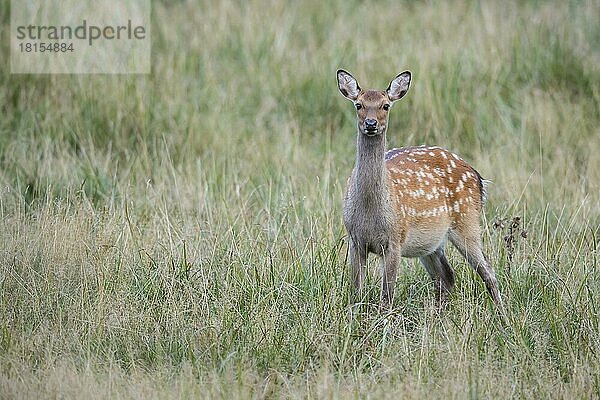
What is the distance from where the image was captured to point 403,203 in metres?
6.24

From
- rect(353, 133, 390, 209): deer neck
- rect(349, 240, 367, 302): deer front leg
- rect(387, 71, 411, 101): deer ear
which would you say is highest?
rect(387, 71, 411, 101): deer ear

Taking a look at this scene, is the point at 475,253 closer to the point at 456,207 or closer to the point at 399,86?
the point at 456,207

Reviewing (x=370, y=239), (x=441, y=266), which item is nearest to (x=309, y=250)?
(x=370, y=239)

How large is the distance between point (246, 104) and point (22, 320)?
15.3ft

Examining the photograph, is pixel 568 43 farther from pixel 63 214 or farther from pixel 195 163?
pixel 63 214

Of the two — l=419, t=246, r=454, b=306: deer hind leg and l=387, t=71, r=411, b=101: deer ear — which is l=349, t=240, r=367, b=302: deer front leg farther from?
l=387, t=71, r=411, b=101: deer ear

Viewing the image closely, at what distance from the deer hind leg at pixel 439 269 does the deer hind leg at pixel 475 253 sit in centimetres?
12

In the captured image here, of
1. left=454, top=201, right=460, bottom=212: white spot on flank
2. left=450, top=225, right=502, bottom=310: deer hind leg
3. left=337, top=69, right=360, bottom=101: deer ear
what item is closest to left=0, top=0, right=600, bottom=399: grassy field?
left=450, top=225, right=502, bottom=310: deer hind leg

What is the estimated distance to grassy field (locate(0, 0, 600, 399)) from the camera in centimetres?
526

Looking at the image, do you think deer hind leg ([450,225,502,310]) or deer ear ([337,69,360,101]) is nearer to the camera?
deer ear ([337,69,360,101])

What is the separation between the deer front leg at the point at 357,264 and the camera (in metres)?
6.04

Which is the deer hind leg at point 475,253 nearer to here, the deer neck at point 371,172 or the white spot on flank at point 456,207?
the white spot on flank at point 456,207

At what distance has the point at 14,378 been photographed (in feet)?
16.6

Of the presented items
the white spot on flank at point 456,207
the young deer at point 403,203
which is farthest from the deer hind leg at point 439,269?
the white spot on flank at point 456,207
